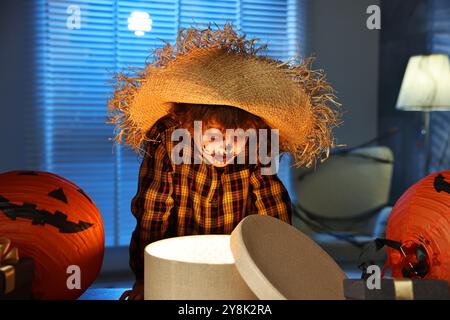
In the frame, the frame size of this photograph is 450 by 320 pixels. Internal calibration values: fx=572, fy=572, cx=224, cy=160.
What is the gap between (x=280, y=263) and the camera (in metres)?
0.86

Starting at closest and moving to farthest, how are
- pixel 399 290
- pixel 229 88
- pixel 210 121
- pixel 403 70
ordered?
pixel 399 290 → pixel 229 88 → pixel 210 121 → pixel 403 70

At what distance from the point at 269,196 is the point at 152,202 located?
25 cm

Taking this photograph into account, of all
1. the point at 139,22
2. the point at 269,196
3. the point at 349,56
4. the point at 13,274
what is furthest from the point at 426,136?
the point at 13,274

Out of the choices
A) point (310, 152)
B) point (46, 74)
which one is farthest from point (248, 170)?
point (46, 74)

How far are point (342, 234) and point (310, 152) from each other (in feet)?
5.95

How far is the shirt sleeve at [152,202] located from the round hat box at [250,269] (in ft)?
0.81

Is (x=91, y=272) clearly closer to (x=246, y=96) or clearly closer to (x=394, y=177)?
(x=246, y=96)

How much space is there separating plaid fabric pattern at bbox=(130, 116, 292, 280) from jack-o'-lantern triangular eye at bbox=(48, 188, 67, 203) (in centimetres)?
19

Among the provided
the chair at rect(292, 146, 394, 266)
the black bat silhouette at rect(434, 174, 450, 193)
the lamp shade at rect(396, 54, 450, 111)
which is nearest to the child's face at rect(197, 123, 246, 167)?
the black bat silhouette at rect(434, 174, 450, 193)

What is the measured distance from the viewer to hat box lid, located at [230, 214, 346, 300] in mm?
791

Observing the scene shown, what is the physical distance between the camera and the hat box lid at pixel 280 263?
2.59 ft

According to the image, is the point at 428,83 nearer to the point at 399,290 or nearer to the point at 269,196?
the point at 269,196

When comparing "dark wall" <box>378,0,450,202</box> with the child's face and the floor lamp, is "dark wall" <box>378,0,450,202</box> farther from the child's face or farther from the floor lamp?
the child's face

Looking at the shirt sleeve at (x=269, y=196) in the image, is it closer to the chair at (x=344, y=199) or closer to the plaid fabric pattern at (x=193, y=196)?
the plaid fabric pattern at (x=193, y=196)
